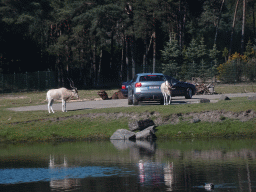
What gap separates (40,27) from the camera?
63250mm

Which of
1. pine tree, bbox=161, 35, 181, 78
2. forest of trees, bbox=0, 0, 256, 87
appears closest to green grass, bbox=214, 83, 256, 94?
forest of trees, bbox=0, 0, 256, 87

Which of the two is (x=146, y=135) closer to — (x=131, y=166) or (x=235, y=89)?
(x=131, y=166)

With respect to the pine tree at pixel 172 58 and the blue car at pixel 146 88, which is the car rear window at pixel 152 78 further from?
the pine tree at pixel 172 58

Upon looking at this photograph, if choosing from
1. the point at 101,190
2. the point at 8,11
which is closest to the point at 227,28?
the point at 8,11

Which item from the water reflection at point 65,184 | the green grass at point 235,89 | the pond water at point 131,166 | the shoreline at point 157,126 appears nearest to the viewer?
the water reflection at point 65,184

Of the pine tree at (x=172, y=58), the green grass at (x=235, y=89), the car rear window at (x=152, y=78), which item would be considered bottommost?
the green grass at (x=235, y=89)

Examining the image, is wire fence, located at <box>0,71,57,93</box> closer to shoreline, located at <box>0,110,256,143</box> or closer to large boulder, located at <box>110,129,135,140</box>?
shoreline, located at <box>0,110,256,143</box>

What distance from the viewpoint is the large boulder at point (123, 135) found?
69.9 feet

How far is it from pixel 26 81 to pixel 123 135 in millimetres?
34591

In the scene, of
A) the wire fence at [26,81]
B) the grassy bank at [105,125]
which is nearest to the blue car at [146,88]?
the grassy bank at [105,125]

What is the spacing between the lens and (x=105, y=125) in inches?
910

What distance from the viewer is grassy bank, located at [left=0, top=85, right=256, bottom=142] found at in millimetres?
21672

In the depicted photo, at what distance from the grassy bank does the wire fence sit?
90.7 ft

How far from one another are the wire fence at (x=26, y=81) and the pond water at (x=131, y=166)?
33007mm
